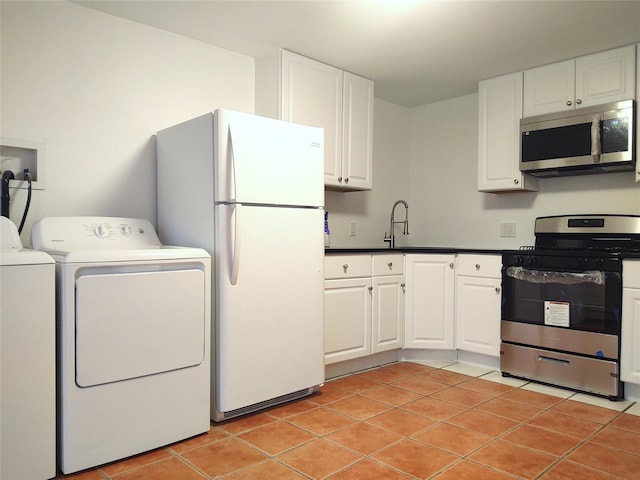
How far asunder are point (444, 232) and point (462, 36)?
1805 millimetres

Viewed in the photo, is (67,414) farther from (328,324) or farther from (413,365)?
(413,365)

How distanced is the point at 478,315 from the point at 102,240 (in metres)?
2.50

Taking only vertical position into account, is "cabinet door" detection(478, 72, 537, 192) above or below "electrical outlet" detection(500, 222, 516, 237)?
above

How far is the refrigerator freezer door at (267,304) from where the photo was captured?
232cm

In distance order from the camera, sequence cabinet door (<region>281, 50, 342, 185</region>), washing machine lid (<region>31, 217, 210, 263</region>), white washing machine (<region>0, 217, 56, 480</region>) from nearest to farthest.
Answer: white washing machine (<region>0, 217, 56, 480</region>), washing machine lid (<region>31, 217, 210, 263</region>), cabinet door (<region>281, 50, 342, 185</region>)

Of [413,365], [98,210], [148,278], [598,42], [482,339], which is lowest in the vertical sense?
[413,365]

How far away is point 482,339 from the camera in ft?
11.0

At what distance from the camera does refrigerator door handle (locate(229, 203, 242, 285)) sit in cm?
231

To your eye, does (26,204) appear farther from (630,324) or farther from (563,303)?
(630,324)

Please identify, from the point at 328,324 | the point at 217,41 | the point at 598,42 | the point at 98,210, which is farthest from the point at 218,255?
the point at 598,42

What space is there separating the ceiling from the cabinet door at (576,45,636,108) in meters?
0.08

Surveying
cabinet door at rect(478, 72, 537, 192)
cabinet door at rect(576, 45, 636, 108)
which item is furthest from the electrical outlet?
cabinet door at rect(576, 45, 636, 108)

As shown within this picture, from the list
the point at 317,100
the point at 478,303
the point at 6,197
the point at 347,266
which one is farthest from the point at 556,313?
the point at 6,197

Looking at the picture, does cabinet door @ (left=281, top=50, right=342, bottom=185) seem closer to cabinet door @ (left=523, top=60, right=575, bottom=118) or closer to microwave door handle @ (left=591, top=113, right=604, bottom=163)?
cabinet door @ (left=523, top=60, right=575, bottom=118)
